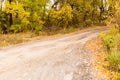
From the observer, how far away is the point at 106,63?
48.1ft

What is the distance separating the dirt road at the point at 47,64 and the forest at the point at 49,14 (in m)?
10.8

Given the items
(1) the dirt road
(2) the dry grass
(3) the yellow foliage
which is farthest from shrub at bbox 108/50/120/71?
(3) the yellow foliage

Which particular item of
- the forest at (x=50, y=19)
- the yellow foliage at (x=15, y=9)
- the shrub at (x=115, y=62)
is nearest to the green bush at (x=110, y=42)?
the forest at (x=50, y=19)

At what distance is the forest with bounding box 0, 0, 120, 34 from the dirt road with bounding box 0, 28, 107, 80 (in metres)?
10.8

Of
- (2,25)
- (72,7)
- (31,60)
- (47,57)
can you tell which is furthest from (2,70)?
(72,7)

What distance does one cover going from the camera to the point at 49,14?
117 feet

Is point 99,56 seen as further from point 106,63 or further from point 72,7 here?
point 72,7

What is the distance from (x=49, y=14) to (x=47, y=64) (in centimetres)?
2193

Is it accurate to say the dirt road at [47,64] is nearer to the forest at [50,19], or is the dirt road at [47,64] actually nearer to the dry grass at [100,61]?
the dry grass at [100,61]

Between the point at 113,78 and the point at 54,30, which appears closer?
the point at 113,78

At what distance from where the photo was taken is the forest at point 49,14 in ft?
102

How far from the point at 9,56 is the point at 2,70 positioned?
3.50m

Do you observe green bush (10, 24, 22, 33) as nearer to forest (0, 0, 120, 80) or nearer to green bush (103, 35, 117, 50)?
forest (0, 0, 120, 80)

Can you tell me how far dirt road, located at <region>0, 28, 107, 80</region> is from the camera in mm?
11977
